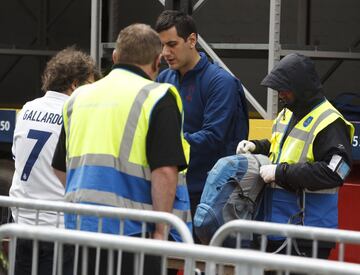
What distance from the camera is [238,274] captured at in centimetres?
323

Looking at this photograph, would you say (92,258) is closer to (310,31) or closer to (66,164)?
(66,164)

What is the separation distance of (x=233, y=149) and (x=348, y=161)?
0.93 m

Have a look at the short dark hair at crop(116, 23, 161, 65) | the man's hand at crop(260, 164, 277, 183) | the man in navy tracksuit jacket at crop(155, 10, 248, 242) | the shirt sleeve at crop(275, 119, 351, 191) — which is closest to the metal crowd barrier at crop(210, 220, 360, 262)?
the short dark hair at crop(116, 23, 161, 65)

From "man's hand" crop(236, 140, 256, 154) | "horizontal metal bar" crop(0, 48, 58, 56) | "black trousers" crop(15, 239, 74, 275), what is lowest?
"black trousers" crop(15, 239, 74, 275)

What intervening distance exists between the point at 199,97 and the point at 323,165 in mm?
1039

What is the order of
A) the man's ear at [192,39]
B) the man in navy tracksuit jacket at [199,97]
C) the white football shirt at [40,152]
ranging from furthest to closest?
the man's ear at [192,39]
the man in navy tracksuit jacket at [199,97]
the white football shirt at [40,152]

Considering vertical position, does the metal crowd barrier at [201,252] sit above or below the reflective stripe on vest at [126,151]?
below

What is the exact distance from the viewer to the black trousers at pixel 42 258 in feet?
16.5

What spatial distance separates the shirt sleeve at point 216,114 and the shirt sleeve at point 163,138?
4.27 ft

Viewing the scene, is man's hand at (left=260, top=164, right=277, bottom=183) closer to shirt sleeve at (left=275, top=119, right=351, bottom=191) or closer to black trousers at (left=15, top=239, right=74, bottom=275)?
shirt sleeve at (left=275, top=119, right=351, bottom=191)

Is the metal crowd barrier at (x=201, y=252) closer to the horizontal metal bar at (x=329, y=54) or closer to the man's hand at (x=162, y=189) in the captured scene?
the man's hand at (x=162, y=189)

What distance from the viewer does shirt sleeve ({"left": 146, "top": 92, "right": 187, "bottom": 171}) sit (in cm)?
454

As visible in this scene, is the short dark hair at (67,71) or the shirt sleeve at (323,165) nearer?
the shirt sleeve at (323,165)

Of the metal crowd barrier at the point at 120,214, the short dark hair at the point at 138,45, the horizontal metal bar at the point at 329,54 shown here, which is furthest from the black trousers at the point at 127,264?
the horizontal metal bar at the point at 329,54
